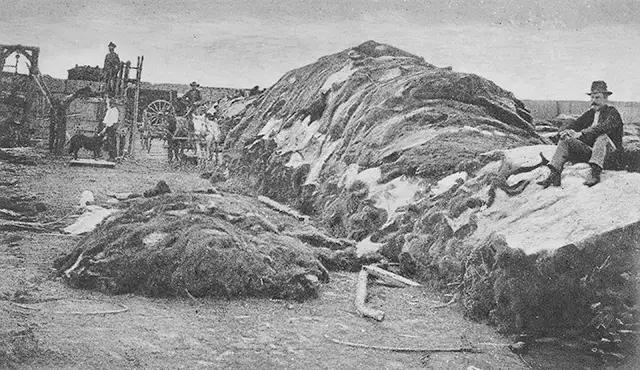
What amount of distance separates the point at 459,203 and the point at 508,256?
160cm

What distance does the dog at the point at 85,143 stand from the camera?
13789mm

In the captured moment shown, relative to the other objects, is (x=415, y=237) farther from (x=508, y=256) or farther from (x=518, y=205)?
(x=508, y=256)

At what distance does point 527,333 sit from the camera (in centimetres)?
426

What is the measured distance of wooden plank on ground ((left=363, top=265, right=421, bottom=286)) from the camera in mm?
5792

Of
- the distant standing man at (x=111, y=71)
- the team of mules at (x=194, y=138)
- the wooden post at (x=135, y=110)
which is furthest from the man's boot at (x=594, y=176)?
the wooden post at (x=135, y=110)

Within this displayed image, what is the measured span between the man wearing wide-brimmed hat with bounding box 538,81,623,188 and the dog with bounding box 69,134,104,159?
11.3 meters

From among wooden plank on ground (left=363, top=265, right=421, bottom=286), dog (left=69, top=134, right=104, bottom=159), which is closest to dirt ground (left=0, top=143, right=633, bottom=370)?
wooden plank on ground (left=363, top=265, right=421, bottom=286)

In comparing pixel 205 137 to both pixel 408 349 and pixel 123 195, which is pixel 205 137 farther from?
pixel 408 349

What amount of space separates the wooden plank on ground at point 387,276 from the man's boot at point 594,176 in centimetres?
182

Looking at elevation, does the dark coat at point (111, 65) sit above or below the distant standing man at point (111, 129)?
above

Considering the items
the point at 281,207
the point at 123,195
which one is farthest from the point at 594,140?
the point at 123,195

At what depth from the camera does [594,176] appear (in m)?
4.72

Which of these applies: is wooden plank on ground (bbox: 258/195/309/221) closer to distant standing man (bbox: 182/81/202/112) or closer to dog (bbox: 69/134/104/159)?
dog (bbox: 69/134/104/159)

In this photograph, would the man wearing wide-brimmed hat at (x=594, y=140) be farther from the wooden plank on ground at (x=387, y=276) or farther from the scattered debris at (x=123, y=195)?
the scattered debris at (x=123, y=195)
